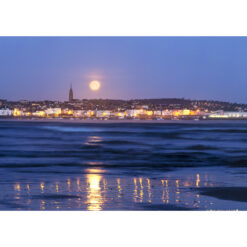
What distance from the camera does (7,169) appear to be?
9602 millimetres

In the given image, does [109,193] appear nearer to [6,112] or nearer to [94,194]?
[94,194]

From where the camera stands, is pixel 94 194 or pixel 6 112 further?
pixel 6 112

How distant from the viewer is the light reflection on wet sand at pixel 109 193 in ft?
17.8

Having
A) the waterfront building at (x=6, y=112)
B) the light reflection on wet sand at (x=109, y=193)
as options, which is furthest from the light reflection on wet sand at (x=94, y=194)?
the waterfront building at (x=6, y=112)

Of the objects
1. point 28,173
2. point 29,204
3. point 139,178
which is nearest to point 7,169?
point 28,173

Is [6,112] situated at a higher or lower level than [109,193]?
higher

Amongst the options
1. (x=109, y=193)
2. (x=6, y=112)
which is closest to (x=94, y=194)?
(x=109, y=193)

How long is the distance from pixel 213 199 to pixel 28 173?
4064mm

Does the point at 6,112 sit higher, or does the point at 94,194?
the point at 6,112

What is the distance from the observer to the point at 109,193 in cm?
612

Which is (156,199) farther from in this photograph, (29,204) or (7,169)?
(7,169)

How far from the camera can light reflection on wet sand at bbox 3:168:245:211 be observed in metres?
5.43

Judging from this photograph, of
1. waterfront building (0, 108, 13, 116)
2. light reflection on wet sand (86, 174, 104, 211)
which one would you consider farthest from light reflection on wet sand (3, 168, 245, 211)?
waterfront building (0, 108, 13, 116)
